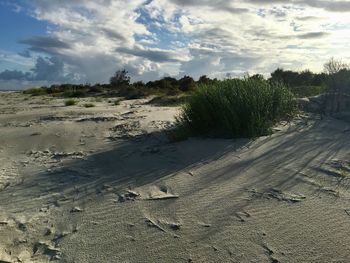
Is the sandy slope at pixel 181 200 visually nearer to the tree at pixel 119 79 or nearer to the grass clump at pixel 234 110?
the grass clump at pixel 234 110

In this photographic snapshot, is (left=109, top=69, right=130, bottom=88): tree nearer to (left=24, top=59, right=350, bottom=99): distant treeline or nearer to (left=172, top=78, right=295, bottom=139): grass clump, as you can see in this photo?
(left=24, top=59, right=350, bottom=99): distant treeline

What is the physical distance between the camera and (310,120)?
8250mm

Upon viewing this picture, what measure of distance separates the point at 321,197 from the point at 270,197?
513mm

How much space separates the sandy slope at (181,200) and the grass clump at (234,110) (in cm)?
35

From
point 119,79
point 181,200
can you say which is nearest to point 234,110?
point 181,200

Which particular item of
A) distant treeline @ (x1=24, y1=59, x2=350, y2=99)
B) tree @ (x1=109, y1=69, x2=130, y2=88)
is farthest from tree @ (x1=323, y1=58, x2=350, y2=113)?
tree @ (x1=109, y1=69, x2=130, y2=88)

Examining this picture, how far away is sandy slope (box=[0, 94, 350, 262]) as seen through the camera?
3523mm

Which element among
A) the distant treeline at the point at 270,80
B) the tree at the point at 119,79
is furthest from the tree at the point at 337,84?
the tree at the point at 119,79

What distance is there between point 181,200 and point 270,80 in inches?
235

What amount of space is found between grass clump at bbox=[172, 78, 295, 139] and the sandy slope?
0.35m

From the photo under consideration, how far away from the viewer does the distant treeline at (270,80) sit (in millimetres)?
10266

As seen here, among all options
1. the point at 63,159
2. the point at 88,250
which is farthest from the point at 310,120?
the point at 88,250

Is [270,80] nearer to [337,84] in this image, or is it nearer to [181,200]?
[337,84]

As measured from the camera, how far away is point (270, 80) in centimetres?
976
